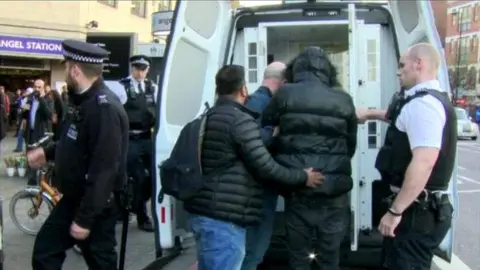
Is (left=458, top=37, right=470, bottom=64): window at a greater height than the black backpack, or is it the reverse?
(left=458, top=37, right=470, bottom=64): window

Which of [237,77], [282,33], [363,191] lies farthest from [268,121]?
[282,33]

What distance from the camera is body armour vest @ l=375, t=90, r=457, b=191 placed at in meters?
3.74

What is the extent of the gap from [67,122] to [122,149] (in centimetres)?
39

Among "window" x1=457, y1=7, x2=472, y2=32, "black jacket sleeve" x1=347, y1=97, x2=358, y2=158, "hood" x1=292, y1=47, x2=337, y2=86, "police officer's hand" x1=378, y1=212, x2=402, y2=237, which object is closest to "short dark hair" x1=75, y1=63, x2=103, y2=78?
"hood" x1=292, y1=47, x2=337, y2=86

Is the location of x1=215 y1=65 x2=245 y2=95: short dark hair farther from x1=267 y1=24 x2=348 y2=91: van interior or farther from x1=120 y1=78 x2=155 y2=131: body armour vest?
x1=120 y1=78 x2=155 y2=131: body armour vest

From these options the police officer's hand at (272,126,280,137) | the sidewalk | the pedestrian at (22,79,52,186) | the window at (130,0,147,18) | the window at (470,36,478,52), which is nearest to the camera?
the police officer's hand at (272,126,280,137)

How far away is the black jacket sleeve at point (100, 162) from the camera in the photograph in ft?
12.4

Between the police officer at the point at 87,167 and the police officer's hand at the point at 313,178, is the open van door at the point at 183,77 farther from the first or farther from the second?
the police officer's hand at the point at 313,178

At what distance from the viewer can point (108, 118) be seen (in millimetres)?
3848

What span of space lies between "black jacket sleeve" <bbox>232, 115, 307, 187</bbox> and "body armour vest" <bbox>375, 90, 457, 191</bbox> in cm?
58

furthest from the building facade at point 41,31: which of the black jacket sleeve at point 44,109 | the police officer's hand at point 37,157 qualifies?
the police officer's hand at point 37,157

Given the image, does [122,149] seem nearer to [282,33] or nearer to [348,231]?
[348,231]

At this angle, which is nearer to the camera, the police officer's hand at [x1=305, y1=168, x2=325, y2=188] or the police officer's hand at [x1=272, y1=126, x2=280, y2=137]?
the police officer's hand at [x1=305, y1=168, x2=325, y2=188]

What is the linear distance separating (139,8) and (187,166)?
2536 centimetres
